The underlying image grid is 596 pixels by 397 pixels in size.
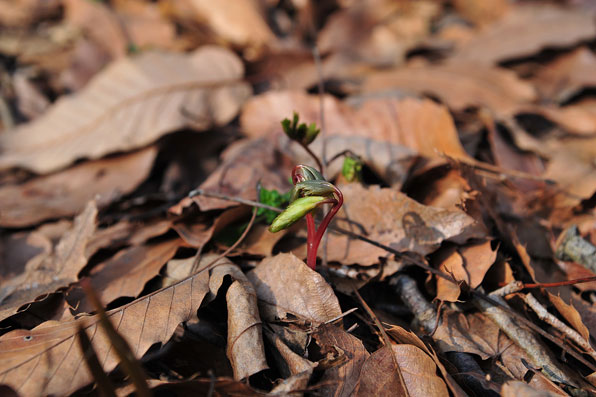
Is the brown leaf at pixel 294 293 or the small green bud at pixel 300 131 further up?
the small green bud at pixel 300 131

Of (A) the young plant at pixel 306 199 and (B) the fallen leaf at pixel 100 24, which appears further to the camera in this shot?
(B) the fallen leaf at pixel 100 24

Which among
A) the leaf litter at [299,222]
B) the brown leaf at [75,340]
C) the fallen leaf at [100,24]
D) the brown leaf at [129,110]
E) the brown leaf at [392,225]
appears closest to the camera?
the brown leaf at [75,340]

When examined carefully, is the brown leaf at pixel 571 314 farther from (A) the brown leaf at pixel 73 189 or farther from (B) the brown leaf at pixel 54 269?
(A) the brown leaf at pixel 73 189

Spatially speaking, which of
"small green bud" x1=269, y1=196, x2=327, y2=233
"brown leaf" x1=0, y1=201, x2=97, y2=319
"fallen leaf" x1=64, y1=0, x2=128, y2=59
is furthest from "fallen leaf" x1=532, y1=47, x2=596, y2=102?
"fallen leaf" x1=64, y1=0, x2=128, y2=59

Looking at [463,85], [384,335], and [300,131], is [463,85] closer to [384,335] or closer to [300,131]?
[300,131]

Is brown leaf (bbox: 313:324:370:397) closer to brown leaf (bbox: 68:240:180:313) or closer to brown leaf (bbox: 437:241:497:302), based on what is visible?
brown leaf (bbox: 437:241:497:302)

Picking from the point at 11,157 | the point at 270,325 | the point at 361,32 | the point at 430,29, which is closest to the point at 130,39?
the point at 11,157

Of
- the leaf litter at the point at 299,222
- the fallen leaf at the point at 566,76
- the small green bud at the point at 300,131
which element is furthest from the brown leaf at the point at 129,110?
the fallen leaf at the point at 566,76
